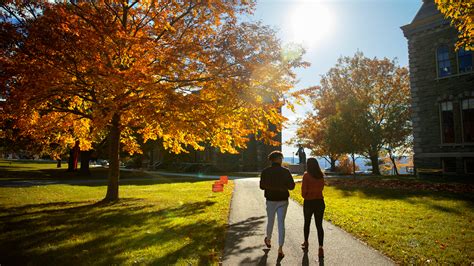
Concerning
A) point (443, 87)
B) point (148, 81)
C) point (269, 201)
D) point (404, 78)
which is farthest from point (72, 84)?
point (404, 78)

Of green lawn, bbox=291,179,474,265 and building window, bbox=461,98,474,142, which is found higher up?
building window, bbox=461,98,474,142

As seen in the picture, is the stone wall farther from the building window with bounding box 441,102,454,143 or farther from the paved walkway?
the paved walkway

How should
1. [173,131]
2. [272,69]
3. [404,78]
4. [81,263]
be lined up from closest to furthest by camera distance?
[81,263], [272,69], [173,131], [404,78]

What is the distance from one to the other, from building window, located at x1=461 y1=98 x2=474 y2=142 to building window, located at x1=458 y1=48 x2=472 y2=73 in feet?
6.65

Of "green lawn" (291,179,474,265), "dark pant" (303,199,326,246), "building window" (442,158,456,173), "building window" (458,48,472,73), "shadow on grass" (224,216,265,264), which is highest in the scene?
"building window" (458,48,472,73)

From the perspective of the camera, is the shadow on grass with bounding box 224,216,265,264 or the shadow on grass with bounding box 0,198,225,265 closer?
the shadow on grass with bounding box 0,198,225,265

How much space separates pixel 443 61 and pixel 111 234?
22775 millimetres

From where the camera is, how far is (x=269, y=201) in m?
6.32

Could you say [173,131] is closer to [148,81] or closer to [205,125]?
[205,125]

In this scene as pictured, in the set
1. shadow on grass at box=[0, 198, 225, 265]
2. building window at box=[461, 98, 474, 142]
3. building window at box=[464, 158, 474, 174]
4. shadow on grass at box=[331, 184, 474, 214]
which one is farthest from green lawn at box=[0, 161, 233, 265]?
building window at box=[461, 98, 474, 142]

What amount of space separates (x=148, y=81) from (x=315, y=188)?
5.86m

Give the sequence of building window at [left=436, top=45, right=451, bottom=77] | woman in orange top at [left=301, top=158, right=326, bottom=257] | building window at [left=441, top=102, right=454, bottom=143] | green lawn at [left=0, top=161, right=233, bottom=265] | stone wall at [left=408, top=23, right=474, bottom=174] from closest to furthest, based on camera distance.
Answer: green lawn at [left=0, top=161, right=233, bottom=265], woman in orange top at [left=301, top=158, right=326, bottom=257], stone wall at [left=408, top=23, right=474, bottom=174], building window at [left=441, top=102, right=454, bottom=143], building window at [left=436, top=45, right=451, bottom=77]

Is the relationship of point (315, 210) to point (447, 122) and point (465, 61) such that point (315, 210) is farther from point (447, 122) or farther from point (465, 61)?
point (465, 61)

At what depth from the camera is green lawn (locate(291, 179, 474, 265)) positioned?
19.9 feet
